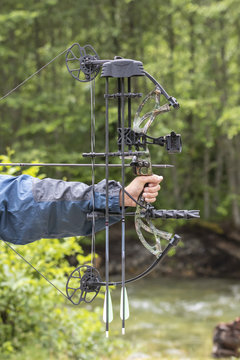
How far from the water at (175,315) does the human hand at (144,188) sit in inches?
140

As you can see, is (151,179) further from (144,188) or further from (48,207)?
(48,207)

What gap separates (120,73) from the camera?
7.23 ft

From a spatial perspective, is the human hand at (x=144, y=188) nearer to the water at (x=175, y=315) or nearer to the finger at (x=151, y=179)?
the finger at (x=151, y=179)

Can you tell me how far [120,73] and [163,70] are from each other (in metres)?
7.64

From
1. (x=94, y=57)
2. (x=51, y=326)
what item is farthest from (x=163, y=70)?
(x=94, y=57)

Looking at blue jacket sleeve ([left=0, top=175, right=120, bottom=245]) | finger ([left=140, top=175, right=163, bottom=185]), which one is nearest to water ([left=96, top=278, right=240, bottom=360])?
blue jacket sleeve ([left=0, top=175, right=120, bottom=245])

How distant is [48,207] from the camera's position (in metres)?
2.24

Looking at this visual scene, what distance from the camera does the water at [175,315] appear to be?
21.6 feet

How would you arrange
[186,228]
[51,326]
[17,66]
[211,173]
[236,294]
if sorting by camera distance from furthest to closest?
[211,173]
[186,228]
[17,66]
[236,294]
[51,326]

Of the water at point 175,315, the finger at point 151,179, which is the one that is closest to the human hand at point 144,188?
the finger at point 151,179

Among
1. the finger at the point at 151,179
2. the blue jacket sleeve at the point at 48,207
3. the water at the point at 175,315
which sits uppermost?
the finger at the point at 151,179

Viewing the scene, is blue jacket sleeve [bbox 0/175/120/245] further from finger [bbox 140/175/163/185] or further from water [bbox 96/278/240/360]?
water [bbox 96/278/240/360]

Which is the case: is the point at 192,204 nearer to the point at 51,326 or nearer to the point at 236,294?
the point at 236,294

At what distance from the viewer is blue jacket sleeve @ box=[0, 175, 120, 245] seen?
2.23 metres
